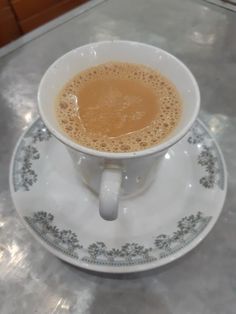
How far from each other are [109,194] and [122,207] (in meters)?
0.14

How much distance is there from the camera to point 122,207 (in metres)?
0.57

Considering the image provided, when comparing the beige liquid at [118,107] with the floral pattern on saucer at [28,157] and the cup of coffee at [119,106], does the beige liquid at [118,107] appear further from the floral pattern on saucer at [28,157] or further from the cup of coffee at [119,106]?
the floral pattern on saucer at [28,157]

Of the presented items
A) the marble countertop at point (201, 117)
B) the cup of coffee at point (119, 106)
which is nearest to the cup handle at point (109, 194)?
the cup of coffee at point (119, 106)

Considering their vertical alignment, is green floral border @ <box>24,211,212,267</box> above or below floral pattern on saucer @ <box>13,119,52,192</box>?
below

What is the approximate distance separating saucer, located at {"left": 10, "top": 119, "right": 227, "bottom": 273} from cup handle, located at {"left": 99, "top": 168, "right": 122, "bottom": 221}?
3.3 inches

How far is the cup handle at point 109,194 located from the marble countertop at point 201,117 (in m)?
0.13

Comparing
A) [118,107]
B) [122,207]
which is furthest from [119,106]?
[122,207]

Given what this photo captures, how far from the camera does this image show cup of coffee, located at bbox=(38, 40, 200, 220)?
19.7 inches

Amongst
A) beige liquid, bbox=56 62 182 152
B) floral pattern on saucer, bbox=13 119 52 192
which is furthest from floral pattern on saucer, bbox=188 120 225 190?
floral pattern on saucer, bbox=13 119 52 192

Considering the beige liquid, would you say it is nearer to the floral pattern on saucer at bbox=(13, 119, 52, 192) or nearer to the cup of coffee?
the cup of coffee

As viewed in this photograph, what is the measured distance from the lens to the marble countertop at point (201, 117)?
50 cm

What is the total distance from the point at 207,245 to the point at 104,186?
8.7 inches

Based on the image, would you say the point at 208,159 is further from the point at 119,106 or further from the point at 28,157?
the point at 28,157

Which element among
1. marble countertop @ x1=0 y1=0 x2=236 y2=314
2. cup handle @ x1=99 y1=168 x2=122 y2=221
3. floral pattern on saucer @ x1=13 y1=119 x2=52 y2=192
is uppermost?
cup handle @ x1=99 y1=168 x2=122 y2=221
